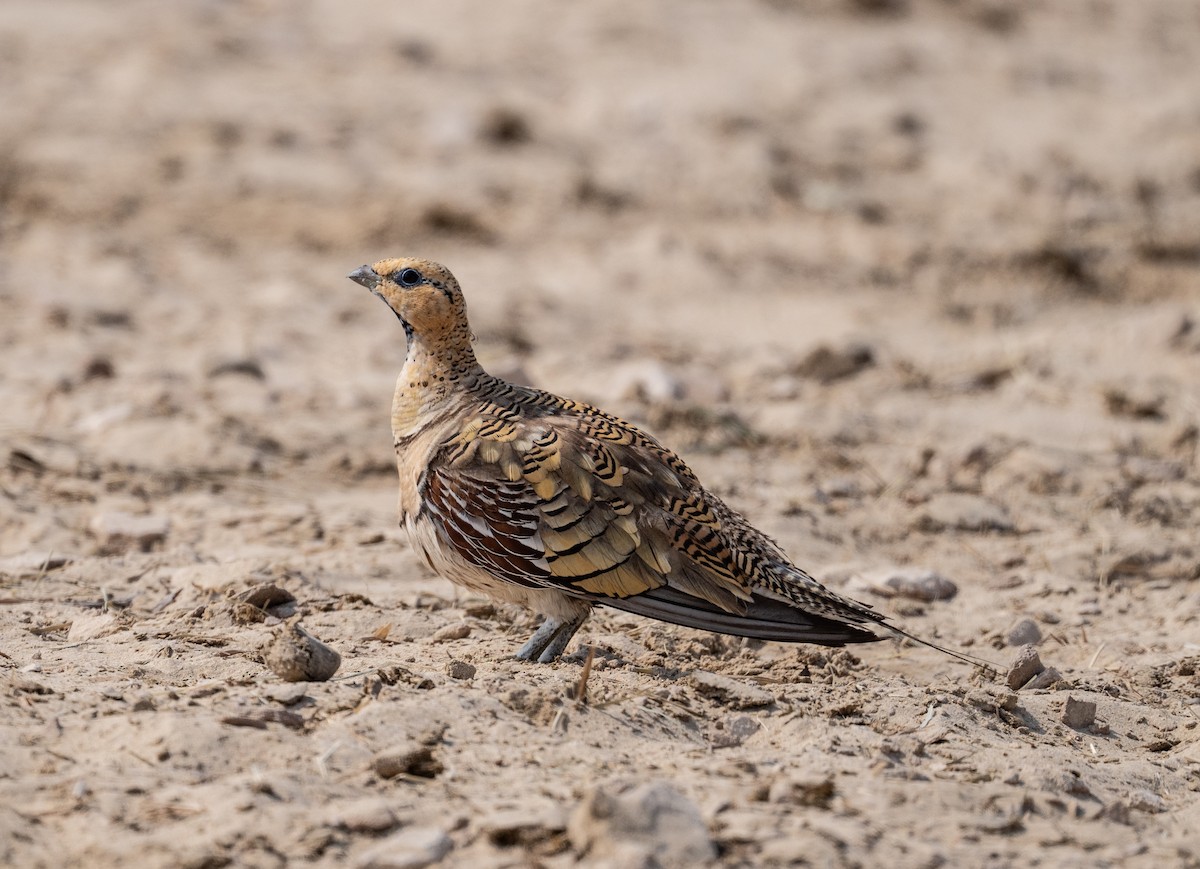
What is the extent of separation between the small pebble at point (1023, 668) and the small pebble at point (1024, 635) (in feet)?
1.60

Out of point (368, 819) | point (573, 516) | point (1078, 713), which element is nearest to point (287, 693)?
point (368, 819)

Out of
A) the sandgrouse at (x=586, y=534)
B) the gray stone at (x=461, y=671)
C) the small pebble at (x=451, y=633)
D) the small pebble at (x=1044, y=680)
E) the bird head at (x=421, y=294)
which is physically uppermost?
the bird head at (x=421, y=294)

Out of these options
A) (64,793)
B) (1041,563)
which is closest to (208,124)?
(1041,563)

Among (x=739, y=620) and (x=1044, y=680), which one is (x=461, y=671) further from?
(x=1044, y=680)

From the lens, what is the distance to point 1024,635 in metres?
5.53

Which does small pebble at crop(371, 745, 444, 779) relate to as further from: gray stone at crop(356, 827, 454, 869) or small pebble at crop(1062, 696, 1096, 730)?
small pebble at crop(1062, 696, 1096, 730)

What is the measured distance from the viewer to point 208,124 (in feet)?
37.6

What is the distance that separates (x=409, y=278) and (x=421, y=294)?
0.07 meters

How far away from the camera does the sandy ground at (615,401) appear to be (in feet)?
12.4

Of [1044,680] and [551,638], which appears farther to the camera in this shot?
[1044,680]

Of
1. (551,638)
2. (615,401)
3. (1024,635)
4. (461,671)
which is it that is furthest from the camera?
(615,401)

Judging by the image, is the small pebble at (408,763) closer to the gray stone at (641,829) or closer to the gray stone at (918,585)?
the gray stone at (641,829)

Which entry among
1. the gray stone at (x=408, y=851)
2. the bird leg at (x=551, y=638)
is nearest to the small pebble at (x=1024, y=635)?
the bird leg at (x=551, y=638)

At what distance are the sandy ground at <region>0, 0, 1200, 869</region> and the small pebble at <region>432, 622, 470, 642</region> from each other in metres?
0.03
